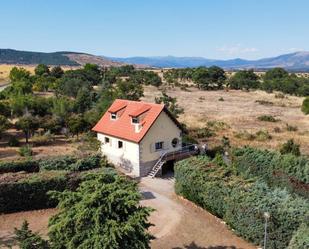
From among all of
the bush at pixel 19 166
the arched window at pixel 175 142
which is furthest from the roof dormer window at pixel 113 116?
the bush at pixel 19 166

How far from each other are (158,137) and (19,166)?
11.4m

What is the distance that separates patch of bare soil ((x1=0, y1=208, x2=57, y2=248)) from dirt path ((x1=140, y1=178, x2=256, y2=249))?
20.9 feet

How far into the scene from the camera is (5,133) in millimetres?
47531

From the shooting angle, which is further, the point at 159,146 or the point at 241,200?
the point at 159,146

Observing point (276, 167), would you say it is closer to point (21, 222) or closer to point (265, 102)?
point (21, 222)

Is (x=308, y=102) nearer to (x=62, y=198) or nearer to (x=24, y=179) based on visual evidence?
(x=24, y=179)

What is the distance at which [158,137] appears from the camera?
33.6 meters

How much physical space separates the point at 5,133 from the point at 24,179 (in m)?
24.7

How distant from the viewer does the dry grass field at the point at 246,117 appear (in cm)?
4625

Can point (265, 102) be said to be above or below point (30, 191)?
below

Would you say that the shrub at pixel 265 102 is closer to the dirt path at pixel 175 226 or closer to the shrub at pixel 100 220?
the dirt path at pixel 175 226

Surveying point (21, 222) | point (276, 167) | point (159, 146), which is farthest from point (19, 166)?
point (276, 167)

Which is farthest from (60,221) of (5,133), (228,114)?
(228,114)

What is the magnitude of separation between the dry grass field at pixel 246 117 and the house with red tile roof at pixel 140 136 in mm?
A: 9422
